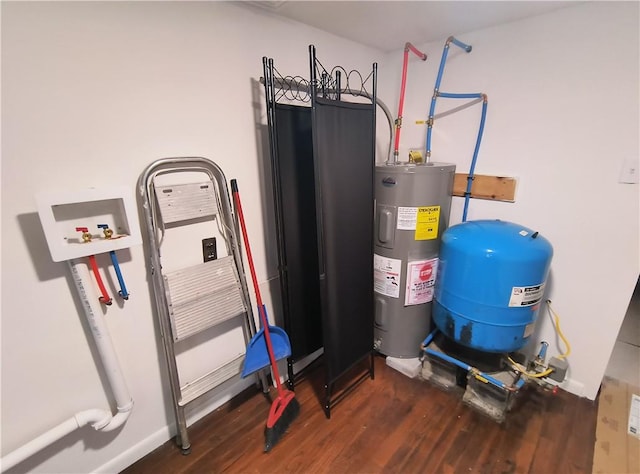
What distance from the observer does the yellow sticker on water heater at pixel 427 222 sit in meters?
1.77

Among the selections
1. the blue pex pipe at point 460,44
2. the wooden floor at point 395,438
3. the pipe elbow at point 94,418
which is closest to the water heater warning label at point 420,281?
the wooden floor at point 395,438

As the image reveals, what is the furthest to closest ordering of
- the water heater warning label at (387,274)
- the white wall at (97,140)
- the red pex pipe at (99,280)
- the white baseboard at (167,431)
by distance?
the water heater warning label at (387,274) < the white baseboard at (167,431) < the red pex pipe at (99,280) < the white wall at (97,140)

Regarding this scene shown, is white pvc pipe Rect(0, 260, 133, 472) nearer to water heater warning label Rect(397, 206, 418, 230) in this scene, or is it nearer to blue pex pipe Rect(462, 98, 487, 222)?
water heater warning label Rect(397, 206, 418, 230)

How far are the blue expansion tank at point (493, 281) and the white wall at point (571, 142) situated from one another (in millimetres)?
313

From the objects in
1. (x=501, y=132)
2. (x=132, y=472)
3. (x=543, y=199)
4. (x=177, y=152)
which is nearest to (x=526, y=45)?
(x=501, y=132)

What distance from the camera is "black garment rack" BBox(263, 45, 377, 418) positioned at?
1.42 m

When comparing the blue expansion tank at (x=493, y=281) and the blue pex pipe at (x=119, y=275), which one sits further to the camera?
the blue expansion tank at (x=493, y=281)

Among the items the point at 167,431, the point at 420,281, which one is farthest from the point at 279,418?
the point at 420,281

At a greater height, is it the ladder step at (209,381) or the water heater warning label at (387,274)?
the water heater warning label at (387,274)

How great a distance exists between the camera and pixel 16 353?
105 centimetres

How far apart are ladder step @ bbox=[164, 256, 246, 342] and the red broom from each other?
4.2 inches

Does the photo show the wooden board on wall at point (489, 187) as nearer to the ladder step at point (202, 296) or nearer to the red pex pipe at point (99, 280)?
the ladder step at point (202, 296)

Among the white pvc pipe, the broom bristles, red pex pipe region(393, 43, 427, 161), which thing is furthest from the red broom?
red pex pipe region(393, 43, 427, 161)

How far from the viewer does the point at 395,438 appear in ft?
5.10
